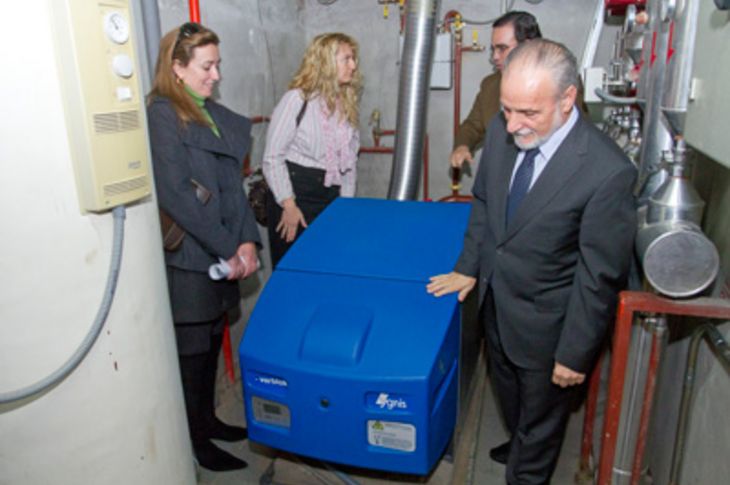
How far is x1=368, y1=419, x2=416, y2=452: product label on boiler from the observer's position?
1.47 metres

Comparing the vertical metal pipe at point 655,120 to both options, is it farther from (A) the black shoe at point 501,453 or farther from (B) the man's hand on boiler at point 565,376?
(A) the black shoe at point 501,453

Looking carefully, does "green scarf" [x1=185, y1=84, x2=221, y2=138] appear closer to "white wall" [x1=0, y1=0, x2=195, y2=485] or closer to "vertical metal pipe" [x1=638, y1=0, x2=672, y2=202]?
"white wall" [x1=0, y1=0, x2=195, y2=485]

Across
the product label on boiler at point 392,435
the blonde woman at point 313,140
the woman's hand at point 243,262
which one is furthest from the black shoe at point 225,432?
the product label on boiler at point 392,435

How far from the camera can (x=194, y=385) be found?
2016 mm

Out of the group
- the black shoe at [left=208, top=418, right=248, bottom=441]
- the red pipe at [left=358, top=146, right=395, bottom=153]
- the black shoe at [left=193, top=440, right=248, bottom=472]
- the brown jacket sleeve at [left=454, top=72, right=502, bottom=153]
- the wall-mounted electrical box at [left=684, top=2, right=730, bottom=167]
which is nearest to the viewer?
the wall-mounted electrical box at [left=684, top=2, right=730, bottom=167]

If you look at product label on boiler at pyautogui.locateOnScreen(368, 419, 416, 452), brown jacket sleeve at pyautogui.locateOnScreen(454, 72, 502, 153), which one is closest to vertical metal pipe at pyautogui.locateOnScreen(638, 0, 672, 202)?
product label on boiler at pyautogui.locateOnScreen(368, 419, 416, 452)

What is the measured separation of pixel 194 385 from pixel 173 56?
1.07 metres

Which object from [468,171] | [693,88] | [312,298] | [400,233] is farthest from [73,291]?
[468,171]

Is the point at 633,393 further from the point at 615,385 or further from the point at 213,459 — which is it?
the point at 213,459

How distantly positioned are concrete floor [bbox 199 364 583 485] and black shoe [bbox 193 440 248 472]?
0.06ft

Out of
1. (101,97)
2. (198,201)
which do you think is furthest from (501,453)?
(101,97)

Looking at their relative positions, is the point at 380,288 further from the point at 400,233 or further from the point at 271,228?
the point at 271,228

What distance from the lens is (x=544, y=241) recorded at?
56.7 inches

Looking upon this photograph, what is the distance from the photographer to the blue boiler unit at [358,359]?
1.46 metres
